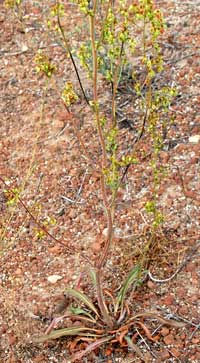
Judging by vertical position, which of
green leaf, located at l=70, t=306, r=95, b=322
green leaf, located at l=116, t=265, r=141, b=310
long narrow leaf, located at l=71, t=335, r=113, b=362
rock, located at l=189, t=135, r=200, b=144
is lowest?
long narrow leaf, located at l=71, t=335, r=113, b=362

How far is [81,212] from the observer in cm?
368

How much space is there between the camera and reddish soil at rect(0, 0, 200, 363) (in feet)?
10.4

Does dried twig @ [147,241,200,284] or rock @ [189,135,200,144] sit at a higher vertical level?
rock @ [189,135,200,144]

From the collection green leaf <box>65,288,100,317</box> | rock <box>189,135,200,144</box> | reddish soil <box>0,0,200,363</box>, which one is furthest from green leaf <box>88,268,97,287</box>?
rock <box>189,135,200,144</box>

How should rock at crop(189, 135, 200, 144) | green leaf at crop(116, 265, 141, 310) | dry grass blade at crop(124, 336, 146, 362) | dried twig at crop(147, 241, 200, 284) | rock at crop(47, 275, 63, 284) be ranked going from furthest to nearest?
1. rock at crop(189, 135, 200, 144)
2. rock at crop(47, 275, 63, 284)
3. dried twig at crop(147, 241, 200, 284)
4. green leaf at crop(116, 265, 141, 310)
5. dry grass blade at crop(124, 336, 146, 362)

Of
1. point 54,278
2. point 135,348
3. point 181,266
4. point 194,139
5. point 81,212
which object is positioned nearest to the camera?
point 135,348

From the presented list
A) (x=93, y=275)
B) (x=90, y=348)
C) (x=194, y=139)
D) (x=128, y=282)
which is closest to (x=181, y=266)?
(x=128, y=282)

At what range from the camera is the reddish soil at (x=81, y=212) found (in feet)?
10.4

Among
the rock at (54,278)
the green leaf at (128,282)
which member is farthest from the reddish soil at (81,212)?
the green leaf at (128,282)

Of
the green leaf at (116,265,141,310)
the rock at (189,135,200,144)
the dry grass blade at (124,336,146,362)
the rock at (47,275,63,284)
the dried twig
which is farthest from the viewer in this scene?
the rock at (189,135,200,144)

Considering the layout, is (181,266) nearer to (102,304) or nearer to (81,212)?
(102,304)

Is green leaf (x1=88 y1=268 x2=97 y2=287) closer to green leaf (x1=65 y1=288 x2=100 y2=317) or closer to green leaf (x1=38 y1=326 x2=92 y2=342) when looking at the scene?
green leaf (x1=65 y1=288 x2=100 y2=317)

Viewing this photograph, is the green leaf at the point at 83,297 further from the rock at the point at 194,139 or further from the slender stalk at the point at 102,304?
the rock at the point at 194,139

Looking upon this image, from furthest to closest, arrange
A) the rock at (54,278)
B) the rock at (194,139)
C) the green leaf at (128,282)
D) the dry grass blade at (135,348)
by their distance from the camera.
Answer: the rock at (194,139), the rock at (54,278), the green leaf at (128,282), the dry grass blade at (135,348)
